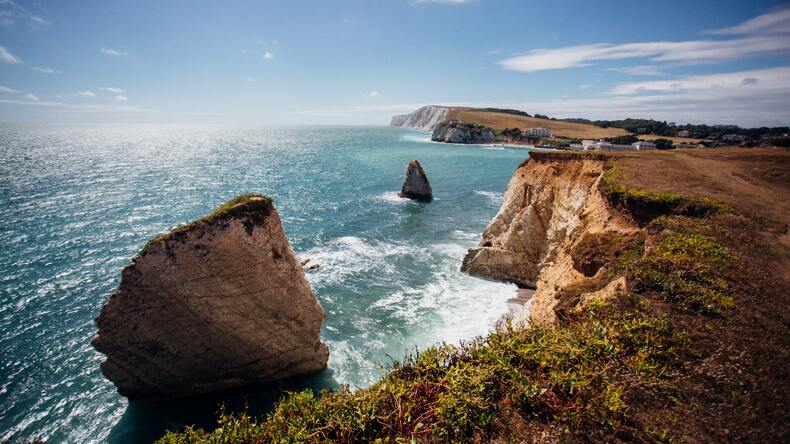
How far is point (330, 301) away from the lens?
28.1 m

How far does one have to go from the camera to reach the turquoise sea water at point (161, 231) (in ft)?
59.6

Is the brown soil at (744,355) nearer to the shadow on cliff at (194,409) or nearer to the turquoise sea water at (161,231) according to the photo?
the turquoise sea water at (161,231)

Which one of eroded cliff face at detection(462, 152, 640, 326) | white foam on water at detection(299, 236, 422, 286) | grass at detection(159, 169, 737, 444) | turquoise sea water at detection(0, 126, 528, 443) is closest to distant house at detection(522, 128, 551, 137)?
turquoise sea water at detection(0, 126, 528, 443)

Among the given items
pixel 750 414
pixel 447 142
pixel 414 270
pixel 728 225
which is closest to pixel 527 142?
pixel 447 142

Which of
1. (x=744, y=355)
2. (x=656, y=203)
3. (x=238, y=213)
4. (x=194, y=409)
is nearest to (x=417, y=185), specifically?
(x=656, y=203)

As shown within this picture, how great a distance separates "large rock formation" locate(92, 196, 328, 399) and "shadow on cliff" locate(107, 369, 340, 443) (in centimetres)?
51

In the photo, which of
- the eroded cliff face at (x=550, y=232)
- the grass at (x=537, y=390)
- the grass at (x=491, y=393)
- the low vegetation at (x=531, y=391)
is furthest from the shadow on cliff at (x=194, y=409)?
the eroded cliff face at (x=550, y=232)

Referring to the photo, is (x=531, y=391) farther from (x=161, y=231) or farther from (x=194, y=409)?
(x=161, y=231)

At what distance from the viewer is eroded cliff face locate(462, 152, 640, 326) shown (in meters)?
18.2

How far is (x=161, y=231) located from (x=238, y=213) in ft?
102

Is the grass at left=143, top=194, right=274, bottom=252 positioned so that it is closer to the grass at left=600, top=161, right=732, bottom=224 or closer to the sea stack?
the grass at left=600, top=161, right=732, bottom=224

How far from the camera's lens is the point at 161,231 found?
40.8 metres

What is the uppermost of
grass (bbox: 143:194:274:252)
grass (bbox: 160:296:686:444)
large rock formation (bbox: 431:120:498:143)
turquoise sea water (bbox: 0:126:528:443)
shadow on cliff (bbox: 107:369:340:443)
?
large rock formation (bbox: 431:120:498:143)

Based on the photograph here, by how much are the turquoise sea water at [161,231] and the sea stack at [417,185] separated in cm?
324
